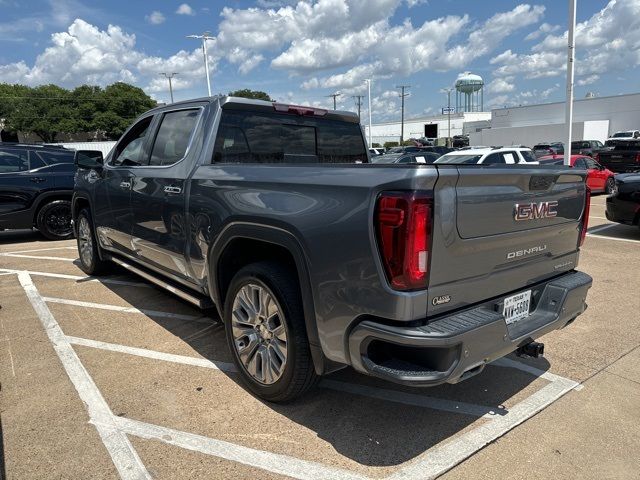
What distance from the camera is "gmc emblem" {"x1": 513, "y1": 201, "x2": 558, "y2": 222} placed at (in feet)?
8.68

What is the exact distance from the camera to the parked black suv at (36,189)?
8.79 metres

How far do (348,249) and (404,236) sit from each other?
30 cm

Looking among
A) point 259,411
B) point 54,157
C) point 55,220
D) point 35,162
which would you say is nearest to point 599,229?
point 259,411

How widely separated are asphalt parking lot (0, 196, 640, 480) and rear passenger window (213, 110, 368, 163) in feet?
5.35

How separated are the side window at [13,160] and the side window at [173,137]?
6218 millimetres

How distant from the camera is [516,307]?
2793mm

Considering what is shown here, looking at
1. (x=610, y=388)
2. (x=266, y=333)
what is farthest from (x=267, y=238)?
(x=610, y=388)

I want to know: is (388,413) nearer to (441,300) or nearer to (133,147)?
(441,300)

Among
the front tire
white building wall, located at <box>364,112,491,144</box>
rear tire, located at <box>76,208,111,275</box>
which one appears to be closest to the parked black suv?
rear tire, located at <box>76,208,111,275</box>

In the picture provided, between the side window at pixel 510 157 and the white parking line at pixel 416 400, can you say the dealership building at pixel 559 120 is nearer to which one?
the side window at pixel 510 157

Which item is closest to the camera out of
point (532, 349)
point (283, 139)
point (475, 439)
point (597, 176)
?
point (475, 439)

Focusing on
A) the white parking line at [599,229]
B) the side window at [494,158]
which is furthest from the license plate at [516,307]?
the side window at [494,158]

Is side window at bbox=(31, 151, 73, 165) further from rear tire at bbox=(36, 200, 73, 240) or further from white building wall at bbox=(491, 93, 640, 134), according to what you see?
white building wall at bbox=(491, 93, 640, 134)

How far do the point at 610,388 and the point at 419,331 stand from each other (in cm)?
197
